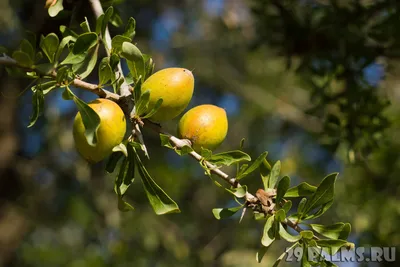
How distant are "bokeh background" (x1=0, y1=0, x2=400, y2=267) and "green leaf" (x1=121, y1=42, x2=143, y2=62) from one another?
0.20m

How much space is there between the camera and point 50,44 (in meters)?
0.79

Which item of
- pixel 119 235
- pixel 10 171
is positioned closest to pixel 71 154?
pixel 10 171

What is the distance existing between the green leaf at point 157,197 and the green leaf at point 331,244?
0.80ft

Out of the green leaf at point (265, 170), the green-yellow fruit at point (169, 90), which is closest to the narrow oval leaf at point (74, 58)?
the green-yellow fruit at point (169, 90)

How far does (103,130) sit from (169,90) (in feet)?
0.42

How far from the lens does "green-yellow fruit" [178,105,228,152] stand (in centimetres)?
86

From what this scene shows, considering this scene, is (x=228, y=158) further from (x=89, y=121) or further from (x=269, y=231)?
(x=89, y=121)

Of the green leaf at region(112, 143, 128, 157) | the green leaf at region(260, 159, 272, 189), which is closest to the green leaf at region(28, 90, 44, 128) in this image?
the green leaf at region(112, 143, 128, 157)

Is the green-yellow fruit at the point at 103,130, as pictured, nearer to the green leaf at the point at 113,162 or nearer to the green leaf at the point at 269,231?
the green leaf at the point at 113,162

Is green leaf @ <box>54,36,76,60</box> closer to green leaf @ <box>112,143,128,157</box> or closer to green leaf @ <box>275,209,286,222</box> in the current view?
green leaf @ <box>112,143,128,157</box>

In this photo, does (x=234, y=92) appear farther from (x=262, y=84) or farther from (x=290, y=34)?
(x=290, y=34)

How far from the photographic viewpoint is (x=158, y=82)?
83 centimetres

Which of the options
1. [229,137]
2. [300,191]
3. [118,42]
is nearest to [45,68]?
[118,42]

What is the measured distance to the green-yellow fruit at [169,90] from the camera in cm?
82
